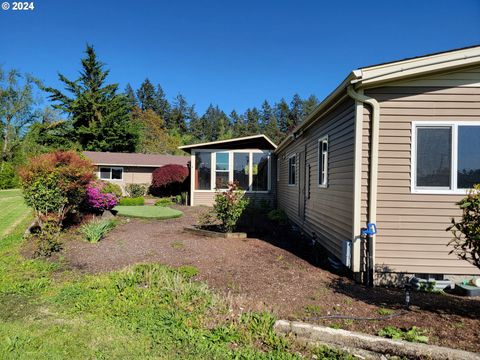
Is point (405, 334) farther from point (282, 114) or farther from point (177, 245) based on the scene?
point (282, 114)

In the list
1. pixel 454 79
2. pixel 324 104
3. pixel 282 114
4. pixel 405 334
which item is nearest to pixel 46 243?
pixel 324 104

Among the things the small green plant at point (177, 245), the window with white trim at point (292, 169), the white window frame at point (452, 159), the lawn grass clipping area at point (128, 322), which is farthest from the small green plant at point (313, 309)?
the window with white trim at point (292, 169)

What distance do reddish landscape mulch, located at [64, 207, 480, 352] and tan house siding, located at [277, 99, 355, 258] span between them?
0.71 metres

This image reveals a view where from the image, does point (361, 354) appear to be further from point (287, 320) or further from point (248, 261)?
point (248, 261)

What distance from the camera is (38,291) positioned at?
4680mm

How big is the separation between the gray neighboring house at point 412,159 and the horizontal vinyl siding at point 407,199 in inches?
0.6

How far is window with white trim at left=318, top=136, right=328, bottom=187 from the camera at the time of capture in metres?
7.09

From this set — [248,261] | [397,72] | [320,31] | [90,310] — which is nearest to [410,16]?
[320,31]

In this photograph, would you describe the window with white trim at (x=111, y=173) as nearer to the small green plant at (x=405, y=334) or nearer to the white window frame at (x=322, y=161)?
the white window frame at (x=322, y=161)

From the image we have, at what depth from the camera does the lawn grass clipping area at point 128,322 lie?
3045 mm

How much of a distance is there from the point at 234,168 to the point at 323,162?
31.2ft

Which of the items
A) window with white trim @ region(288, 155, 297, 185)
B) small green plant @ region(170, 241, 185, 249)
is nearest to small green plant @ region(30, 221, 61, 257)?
small green plant @ region(170, 241, 185, 249)

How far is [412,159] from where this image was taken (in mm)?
5160

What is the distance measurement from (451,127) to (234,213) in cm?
534
